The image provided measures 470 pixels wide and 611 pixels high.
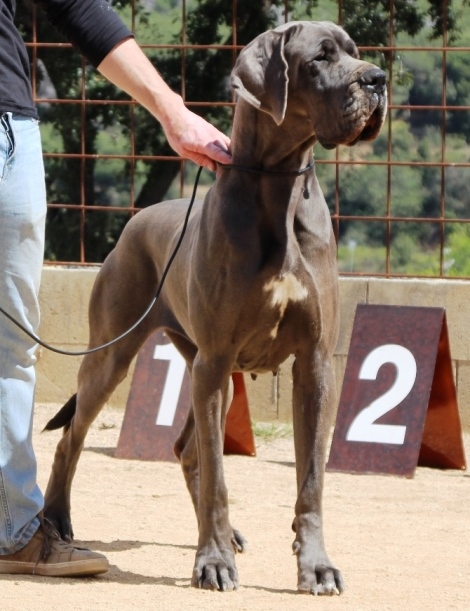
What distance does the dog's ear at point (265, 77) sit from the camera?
4.14 meters

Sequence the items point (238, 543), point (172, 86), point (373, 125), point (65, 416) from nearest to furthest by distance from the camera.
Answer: point (373, 125)
point (238, 543)
point (65, 416)
point (172, 86)

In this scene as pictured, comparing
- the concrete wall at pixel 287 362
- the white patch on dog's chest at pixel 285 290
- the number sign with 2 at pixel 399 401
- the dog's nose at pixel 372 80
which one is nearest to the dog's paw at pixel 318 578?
the white patch on dog's chest at pixel 285 290

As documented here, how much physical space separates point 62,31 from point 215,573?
1897mm

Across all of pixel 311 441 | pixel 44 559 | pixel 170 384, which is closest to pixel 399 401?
pixel 170 384

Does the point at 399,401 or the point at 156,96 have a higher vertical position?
the point at 156,96

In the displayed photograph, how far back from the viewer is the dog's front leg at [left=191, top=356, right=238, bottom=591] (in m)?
4.27

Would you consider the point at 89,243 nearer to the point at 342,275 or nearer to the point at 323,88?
the point at 342,275

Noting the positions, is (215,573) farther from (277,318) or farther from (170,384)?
(170,384)

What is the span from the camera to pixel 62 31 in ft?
13.7

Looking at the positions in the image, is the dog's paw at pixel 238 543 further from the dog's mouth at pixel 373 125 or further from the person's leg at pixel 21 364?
the dog's mouth at pixel 373 125

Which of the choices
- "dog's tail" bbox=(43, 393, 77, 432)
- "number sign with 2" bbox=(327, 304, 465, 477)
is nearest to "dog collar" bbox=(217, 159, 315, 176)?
"dog's tail" bbox=(43, 393, 77, 432)

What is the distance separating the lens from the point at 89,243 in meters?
12.0

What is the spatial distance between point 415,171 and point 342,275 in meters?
18.9

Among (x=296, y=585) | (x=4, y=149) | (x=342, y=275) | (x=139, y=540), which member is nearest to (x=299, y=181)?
(x=4, y=149)
